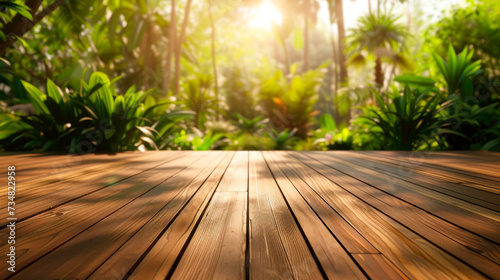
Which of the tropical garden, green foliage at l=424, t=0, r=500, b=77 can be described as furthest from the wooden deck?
green foliage at l=424, t=0, r=500, b=77

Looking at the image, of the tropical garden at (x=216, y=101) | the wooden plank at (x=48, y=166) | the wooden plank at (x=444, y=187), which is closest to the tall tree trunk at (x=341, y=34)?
the tropical garden at (x=216, y=101)

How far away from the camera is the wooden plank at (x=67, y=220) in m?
0.78

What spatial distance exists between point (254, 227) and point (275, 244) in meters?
0.14

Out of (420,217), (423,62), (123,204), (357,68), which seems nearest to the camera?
(420,217)

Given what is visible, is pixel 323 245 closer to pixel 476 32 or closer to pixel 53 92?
pixel 53 92

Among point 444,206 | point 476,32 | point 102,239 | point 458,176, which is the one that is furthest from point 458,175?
point 476,32

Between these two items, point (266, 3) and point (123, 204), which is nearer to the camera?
point (123, 204)

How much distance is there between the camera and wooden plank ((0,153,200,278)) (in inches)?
30.9

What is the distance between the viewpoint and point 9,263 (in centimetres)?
72

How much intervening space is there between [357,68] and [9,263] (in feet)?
43.0

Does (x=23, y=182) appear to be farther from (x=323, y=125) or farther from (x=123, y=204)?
(x=323, y=125)

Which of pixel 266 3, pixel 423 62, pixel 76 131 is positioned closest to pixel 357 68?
pixel 423 62

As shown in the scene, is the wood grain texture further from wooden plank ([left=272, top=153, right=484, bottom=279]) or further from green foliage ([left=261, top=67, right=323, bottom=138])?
green foliage ([left=261, top=67, right=323, bottom=138])

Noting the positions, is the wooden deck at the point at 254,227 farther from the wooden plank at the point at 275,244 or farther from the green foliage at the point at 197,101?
the green foliage at the point at 197,101
